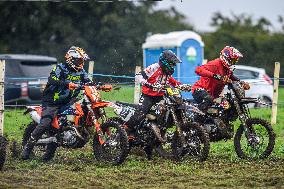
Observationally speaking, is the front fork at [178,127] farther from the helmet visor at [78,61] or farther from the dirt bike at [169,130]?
the helmet visor at [78,61]

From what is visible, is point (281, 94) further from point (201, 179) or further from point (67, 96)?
point (201, 179)

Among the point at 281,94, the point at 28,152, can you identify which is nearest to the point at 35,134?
the point at 28,152

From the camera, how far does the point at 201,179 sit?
11578mm

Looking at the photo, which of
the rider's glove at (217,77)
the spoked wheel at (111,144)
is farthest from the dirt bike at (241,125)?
the spoked wheel at (111,144)

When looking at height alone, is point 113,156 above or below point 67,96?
below

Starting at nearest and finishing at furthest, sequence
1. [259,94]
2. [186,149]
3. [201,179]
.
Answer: [201,179] → [186,149] → [259,94]

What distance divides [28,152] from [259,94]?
14.5 meters

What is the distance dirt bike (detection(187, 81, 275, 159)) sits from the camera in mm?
13883

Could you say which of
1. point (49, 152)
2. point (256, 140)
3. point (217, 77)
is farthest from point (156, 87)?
point (49, 152)

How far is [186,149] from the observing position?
1375cm

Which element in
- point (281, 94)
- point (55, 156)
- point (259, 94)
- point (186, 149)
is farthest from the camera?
point (259, 94)

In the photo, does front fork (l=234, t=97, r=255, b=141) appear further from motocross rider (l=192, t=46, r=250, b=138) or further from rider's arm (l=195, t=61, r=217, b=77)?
rider's arm (l=195, t=61, r=217, b=77)

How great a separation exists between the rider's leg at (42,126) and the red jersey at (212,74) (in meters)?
2.40

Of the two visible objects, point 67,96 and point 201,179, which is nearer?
point 201,179
